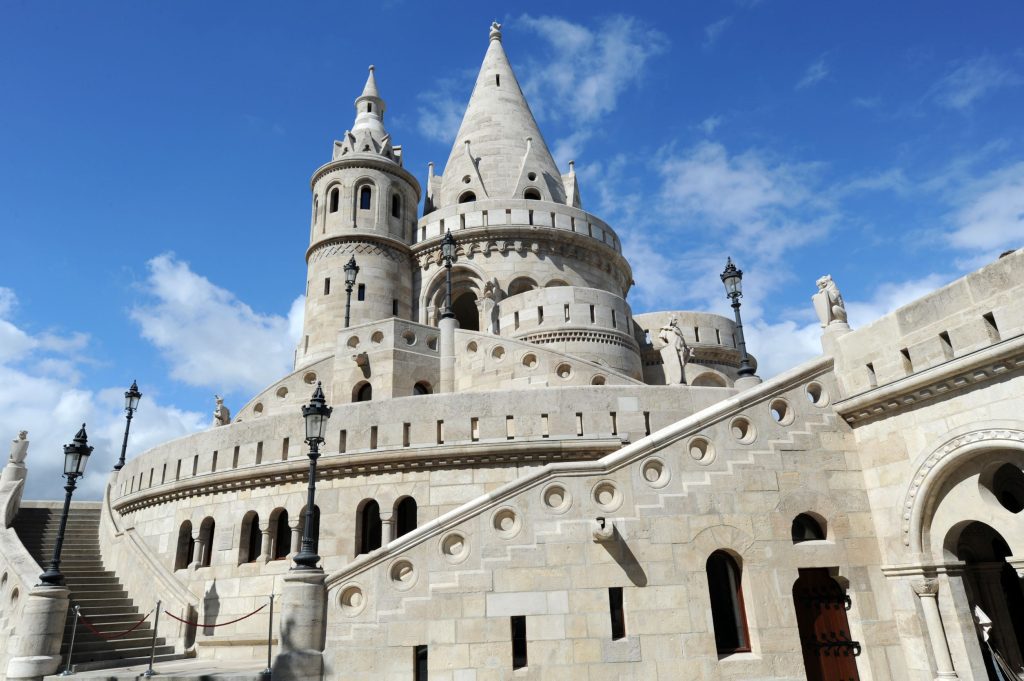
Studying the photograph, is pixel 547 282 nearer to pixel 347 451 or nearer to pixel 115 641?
pixel 347 451

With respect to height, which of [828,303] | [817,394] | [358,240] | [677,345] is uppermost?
[358,240]

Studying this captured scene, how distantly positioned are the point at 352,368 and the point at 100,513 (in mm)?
9421

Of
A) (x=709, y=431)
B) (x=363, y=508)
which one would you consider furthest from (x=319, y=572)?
(x=709, y=431)

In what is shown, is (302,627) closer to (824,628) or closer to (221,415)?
(824,628)

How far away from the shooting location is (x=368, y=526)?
536 inches

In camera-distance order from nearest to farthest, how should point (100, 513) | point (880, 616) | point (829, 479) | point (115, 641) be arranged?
point (880, 616)
point (829, 479)
point (115, 641)
point (100, 513)

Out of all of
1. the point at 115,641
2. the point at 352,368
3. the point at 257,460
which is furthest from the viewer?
the point at 352,368

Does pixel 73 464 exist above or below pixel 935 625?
above

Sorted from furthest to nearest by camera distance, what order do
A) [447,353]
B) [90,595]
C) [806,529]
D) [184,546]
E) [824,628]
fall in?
[447,353] < [184,546] < [90,595] < [806,529] < [824,628]

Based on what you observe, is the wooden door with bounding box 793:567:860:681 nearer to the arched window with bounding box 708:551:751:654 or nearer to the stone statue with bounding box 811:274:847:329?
the arched window with bounding box 708:551:751:654

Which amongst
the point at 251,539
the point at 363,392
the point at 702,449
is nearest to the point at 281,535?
the point at 251,539

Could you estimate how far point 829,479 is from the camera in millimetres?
9477

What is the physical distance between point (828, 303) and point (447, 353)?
11483 mm

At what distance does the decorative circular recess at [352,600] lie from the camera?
8906 mm
